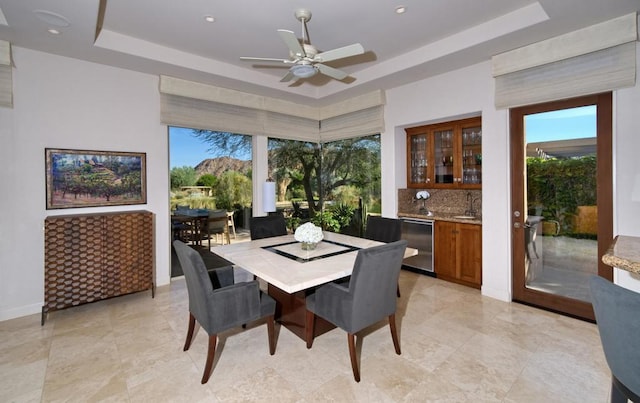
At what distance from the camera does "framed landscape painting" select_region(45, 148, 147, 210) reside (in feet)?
11.0

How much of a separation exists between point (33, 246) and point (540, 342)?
4940 mm

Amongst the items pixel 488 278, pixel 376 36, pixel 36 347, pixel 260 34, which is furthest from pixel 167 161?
pixel 488 278

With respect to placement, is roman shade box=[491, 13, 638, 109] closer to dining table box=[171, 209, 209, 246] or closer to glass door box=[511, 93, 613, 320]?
glass door box=[511, 93, 613, 320]

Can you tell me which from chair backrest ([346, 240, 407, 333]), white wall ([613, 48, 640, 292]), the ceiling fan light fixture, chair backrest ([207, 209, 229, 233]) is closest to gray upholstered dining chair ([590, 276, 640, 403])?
chair backrest ([346, 240, 407, 333])

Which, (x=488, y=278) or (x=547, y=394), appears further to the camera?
(x=488, y=278)

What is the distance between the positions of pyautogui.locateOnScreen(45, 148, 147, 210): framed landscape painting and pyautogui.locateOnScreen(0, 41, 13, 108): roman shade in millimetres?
545

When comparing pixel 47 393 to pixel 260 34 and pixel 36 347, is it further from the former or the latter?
pixel 260 34

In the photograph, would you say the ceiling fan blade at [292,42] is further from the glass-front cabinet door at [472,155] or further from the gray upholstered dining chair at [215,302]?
the glass-front cabinet door at [472,155]

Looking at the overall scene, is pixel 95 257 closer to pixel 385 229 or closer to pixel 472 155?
pixel 385 229

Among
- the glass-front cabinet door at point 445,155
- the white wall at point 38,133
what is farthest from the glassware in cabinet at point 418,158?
the white wall at point 38,133

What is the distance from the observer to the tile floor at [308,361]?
6.64ft

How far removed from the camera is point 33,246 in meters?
3.28

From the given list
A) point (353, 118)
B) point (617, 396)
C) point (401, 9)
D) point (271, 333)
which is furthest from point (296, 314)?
point (353, 118)

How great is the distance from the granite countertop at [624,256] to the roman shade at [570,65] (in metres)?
1.51
